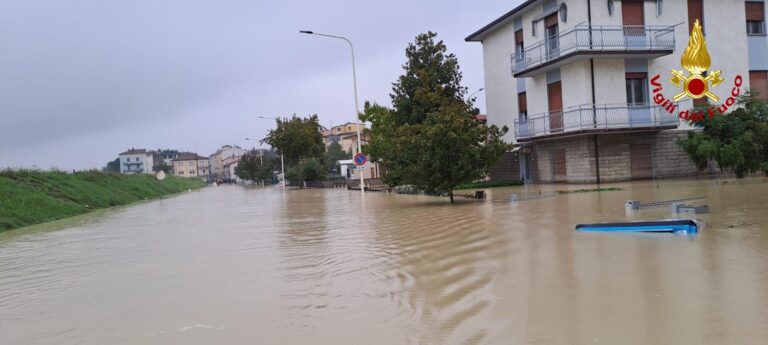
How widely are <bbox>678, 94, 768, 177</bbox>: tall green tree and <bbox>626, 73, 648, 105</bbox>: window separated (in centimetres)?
478

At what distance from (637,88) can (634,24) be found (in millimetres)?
3235

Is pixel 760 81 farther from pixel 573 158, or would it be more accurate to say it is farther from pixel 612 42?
pixel 573 158

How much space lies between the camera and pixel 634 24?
1104 inches

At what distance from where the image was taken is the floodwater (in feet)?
15.9

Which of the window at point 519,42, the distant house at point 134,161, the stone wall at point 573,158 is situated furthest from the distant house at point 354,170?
the distant house at point 134,161

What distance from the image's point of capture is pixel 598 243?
8984 millimetres

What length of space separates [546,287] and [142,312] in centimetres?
452

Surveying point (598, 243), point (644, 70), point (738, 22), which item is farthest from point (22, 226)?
point (738, 22)

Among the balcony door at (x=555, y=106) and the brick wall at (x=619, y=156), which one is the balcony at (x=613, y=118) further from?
the brick wall at (x=619, y=156)

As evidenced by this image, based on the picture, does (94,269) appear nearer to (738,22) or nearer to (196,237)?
(196,237)

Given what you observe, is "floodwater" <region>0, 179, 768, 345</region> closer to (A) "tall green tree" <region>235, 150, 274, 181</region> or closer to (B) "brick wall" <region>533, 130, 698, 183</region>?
(B) "brick wall" <region>533, 130, 698, 183</region>

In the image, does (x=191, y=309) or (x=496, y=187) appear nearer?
(x=191, y=309)

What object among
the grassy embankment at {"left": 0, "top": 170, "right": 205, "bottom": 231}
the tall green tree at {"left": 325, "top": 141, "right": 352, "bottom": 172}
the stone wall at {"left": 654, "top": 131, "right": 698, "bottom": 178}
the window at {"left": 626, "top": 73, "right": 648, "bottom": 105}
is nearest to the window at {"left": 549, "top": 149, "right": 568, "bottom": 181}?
the window at {"left": 626, "top": 73, "right": 648, "bottom": 105}

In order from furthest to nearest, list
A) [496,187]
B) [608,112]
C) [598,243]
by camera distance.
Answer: [496,187]
[608,112]
[598,243]
